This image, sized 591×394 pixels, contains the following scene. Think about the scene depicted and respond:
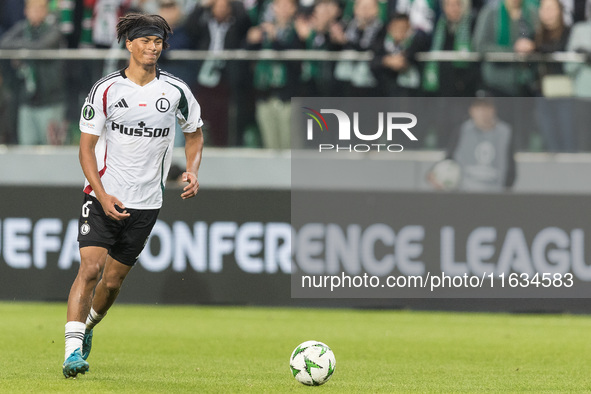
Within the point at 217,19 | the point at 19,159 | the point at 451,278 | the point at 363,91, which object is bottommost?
the point at 451,278

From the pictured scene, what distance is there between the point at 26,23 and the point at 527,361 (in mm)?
8751

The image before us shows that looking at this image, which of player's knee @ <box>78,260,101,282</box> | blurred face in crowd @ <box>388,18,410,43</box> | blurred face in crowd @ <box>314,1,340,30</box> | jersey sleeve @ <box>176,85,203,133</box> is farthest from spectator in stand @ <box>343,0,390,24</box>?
player's knee @ <box>78,260,101,282</box>

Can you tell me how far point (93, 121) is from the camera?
7676 mm

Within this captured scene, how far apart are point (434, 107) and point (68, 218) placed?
4752mm

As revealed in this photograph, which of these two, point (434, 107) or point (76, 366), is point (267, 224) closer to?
point (434, 107)

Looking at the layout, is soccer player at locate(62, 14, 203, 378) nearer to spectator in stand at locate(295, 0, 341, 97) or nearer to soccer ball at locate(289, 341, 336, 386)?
soccer ball at locate(289, 341, 336, 386)

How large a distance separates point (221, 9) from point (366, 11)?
1.91 metres

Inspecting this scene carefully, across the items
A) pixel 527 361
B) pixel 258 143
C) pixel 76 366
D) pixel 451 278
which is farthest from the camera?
pixel 258 143

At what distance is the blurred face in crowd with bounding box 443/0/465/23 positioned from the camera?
559 inches

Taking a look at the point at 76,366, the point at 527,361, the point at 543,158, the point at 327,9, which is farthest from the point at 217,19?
the point at 76,366

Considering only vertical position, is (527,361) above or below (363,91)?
below

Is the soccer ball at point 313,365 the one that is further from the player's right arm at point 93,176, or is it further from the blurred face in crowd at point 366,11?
the blurred face in crowd at point 366,11

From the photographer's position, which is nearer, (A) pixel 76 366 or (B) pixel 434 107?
(A) pixel 76 366

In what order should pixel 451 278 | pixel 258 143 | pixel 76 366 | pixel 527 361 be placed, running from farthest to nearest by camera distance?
pixel 258 143, pixel 451 278, pixel 527 361, pixel 76 366
